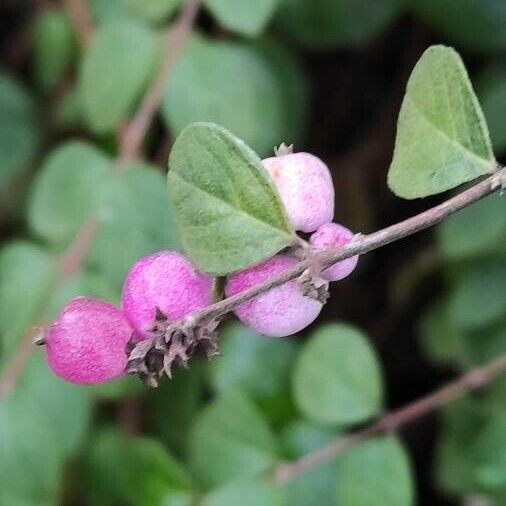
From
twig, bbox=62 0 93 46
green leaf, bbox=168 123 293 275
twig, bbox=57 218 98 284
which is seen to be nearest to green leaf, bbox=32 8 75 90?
twig, bbox=62 0 93 46

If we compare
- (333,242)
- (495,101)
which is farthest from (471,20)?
(333,242)

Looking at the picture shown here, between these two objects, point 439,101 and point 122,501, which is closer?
point 439,101

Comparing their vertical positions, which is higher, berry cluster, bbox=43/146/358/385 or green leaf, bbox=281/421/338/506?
green leaf, bbox=281/421/338/506

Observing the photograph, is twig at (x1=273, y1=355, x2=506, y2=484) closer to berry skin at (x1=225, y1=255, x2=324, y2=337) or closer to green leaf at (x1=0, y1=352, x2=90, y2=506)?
green leaf at (x1=0, y1=352, x2=90, y2=506)

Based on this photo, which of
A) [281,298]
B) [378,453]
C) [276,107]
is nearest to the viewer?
[281,298]

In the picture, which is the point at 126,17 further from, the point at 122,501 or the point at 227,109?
the point at 122,501

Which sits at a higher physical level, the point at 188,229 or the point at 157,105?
the point at 157,105

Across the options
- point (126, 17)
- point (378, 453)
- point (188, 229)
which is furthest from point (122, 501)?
point (188, 229)

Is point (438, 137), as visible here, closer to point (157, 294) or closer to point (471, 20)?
point (157, 294)
